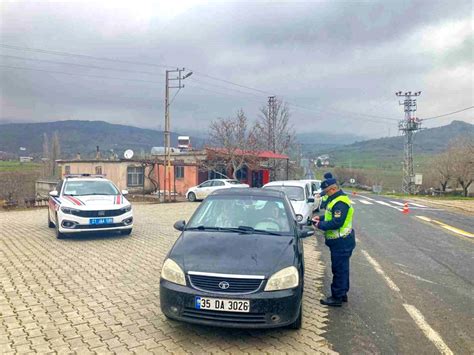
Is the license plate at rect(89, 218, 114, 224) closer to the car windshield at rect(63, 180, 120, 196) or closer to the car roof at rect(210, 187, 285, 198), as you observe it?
the car windshield at rect(63, 180, 120, 196)

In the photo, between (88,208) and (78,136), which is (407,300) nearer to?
(88,208)

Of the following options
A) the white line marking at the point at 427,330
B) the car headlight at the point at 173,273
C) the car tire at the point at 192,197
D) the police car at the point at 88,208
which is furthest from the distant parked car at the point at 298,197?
the car tire at the point at 192,197

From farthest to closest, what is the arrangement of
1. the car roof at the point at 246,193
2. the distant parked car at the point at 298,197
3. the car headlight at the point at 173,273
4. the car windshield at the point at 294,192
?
1. the car windshield at the point at 294,192
2. the distant parked car at the point at 298,197
3. the car roof at the point at 246,193
4. the car headlight at the point at 173,273

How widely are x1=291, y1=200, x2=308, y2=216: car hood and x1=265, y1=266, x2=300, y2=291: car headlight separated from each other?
24.1 ft

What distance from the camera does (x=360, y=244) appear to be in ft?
34.7

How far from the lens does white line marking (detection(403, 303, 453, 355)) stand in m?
4.15

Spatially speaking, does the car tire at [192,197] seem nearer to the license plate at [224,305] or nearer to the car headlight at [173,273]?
the car headlight at [173,273]

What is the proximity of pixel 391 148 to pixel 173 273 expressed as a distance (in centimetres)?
15139

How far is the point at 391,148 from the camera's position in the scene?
470 feet

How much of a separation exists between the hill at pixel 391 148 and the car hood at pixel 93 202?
105214 mm

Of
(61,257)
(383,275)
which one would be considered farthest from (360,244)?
(61,257)

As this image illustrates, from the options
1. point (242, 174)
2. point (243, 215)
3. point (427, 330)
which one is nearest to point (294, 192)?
point (243, 215)

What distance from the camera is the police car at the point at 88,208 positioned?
9.55 meters

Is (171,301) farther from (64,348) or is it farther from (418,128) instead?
(418,128)
